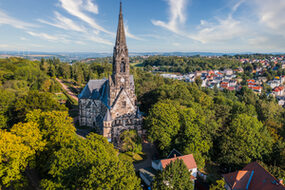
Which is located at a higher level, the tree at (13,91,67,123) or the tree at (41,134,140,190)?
the tree at (13,91,67,123)

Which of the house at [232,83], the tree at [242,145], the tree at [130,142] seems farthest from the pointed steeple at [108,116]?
the house at [232,83]

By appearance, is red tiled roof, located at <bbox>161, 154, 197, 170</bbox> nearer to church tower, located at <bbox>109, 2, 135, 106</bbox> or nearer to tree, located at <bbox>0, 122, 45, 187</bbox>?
church tower, located at <bbox>109, 2, 135, 106</bbox>

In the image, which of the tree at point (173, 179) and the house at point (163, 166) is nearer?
the tree at point (173, 179)

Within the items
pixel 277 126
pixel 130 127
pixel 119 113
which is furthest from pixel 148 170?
pixel 277 126

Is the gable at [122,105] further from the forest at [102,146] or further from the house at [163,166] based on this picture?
the house at [163,166]

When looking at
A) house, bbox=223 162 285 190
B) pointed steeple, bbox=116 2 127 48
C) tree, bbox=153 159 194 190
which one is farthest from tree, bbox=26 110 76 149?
house, bbox=223 162 285 190

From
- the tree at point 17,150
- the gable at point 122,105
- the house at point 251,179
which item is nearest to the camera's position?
the tree at point 17,150

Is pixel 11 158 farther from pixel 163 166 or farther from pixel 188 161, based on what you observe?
pixel 188 161
